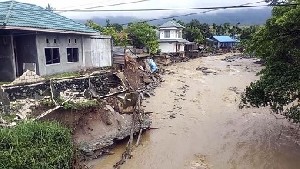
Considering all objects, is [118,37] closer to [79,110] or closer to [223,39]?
[79,110]

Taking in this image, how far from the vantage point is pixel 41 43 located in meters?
20.4

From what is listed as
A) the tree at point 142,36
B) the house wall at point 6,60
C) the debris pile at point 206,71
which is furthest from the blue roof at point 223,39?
the house wall at point 6,60

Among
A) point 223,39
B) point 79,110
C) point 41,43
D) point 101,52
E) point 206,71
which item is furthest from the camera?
point 223,39

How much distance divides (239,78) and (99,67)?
1996cm

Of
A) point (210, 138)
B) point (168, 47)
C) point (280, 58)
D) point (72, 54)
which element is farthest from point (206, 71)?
point (280, 58)

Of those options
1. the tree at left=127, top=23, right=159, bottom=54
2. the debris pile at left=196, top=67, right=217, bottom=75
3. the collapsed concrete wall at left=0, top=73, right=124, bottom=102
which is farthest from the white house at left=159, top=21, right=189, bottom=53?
the collapsed concrete wall at left=0, top=73, right=124, bottom=102

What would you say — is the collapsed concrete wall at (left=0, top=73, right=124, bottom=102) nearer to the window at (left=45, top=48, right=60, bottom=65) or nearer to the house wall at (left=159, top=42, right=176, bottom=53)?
the window at (left=45, top=48, right=60, bottom=65)

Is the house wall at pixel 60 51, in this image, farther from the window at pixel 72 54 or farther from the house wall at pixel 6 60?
the house wall at pixel 6 60

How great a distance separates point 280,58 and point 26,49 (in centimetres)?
1486

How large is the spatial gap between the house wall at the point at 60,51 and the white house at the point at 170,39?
34.6 metres

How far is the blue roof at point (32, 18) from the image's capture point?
18656 mm

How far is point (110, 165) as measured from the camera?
14.6 meters

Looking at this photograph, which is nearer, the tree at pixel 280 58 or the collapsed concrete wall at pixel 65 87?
the tree at pixel 280 58

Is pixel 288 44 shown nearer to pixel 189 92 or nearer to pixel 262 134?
pixel 262 134
